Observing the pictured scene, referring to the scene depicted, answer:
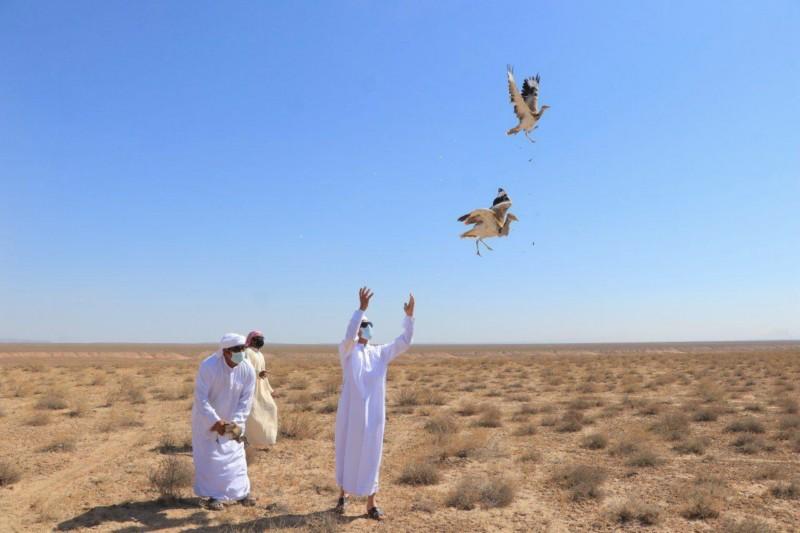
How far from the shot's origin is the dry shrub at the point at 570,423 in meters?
12.1

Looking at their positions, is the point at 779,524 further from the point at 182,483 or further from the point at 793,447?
the point at 182,483

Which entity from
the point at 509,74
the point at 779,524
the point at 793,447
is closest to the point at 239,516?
the point at 509,74

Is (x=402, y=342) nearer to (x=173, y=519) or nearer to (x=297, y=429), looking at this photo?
(x=173, y=519)

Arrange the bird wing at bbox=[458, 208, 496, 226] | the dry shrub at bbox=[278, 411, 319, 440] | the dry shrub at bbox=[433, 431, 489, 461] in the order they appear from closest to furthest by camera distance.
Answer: the bird wing at bbox=[458, 208, 496, 226], the dry shrub at bbox=[433, 431, 489, 461], the dry shrub at bbox=[278, 411, 319, 440]

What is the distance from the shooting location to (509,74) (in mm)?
5922

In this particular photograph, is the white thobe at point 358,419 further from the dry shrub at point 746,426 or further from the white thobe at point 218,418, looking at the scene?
the dry shrub at point 746,426

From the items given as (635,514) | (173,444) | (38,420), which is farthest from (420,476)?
(38,420)

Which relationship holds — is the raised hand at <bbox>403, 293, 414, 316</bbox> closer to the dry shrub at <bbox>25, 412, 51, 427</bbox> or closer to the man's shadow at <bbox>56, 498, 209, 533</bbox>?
the man's shadow at <bbox>56, 498, 209, 533</bbox>

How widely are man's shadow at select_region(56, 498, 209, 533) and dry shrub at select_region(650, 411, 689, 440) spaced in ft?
28.9

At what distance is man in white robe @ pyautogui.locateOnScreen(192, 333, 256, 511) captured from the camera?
6.17m

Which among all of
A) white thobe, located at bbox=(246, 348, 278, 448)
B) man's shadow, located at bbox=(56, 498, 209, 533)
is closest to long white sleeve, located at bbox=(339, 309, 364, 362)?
man's shadow, located at bbox=(56, 498, 209, 533)

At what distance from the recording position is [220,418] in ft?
20.4

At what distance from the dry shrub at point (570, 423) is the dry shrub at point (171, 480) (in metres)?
7.71

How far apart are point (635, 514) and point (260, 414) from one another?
5.04m
